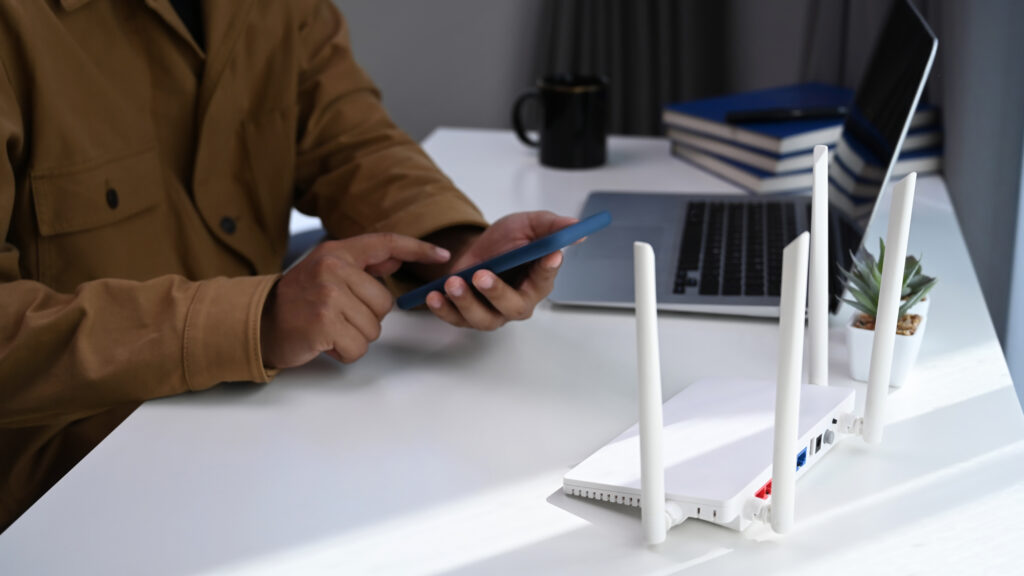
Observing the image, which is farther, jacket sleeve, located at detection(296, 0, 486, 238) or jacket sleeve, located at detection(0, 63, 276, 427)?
jacket sleeve, located at detection(296, 0, 486, 238)

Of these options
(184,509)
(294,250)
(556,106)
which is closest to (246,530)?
(184,509)

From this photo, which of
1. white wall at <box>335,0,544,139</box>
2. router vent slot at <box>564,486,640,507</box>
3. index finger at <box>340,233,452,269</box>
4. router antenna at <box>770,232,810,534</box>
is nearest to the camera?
router antenna at <box>770,232,810,534</box>

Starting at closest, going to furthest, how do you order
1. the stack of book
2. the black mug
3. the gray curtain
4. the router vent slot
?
the router vent slot < the stack of book < the black mug < the gray curtain

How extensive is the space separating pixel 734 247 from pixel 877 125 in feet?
0.59

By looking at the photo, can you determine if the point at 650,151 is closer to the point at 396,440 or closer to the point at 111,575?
the point at 396,440

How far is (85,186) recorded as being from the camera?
0.85m

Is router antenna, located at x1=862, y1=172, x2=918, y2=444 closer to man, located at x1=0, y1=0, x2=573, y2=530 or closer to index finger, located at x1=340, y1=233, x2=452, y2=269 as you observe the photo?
man, located at x1=0, y1=0, x2=573, y2=530

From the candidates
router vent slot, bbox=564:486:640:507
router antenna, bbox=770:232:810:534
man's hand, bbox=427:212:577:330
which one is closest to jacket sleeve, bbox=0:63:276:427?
man's hand, bbox=427:212:577:330

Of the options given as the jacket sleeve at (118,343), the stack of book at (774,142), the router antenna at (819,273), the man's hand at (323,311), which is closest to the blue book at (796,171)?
the stack of book at (774,142)

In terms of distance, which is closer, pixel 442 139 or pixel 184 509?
pixel 184 509

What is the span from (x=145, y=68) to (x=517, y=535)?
0.64 m

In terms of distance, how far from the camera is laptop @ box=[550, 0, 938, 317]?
815mm

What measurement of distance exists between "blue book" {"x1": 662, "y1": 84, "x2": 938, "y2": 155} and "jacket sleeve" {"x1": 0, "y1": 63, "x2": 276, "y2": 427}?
0.76 m

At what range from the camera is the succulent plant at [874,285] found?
2.23 ft
